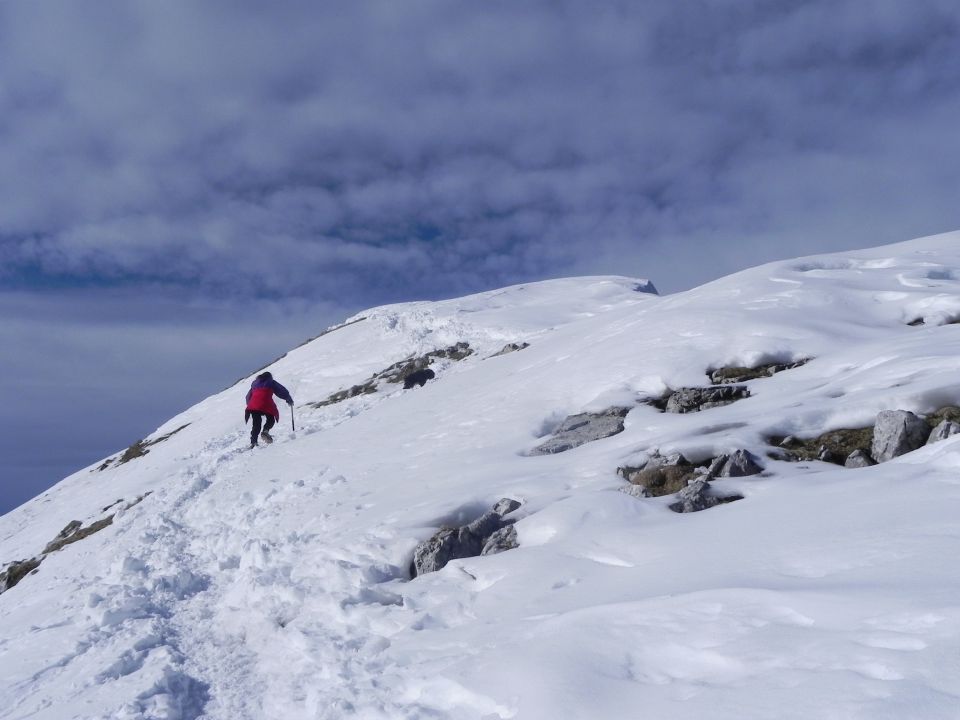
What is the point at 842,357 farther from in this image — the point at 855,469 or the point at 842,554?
the point at 842,554

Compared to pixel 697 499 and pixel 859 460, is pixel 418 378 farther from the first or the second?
pixel 859 460

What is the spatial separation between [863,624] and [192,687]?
17.7 feet

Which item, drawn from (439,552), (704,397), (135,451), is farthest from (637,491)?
(135,451)

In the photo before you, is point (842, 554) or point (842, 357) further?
point (842, 357)

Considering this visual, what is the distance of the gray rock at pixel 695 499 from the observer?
23.0 ft

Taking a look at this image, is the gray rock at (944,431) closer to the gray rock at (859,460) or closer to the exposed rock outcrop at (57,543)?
the gray rock at (859,460)

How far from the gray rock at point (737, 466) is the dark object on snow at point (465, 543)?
235cm

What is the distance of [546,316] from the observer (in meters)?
29.5

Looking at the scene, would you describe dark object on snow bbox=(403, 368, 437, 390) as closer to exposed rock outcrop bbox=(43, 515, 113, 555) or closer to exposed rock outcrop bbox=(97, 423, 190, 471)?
exposed rock outcrop bbox=(43, 515, 113, 555)

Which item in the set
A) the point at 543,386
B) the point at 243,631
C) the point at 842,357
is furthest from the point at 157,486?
the point at 842,357

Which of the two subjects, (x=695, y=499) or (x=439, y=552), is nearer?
(x=695, y=499)

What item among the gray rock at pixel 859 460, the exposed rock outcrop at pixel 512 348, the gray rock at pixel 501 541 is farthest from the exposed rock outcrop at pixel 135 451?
the gray rock at pixel 859 460

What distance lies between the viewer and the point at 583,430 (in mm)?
10828

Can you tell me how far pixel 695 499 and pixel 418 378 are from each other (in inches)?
651
